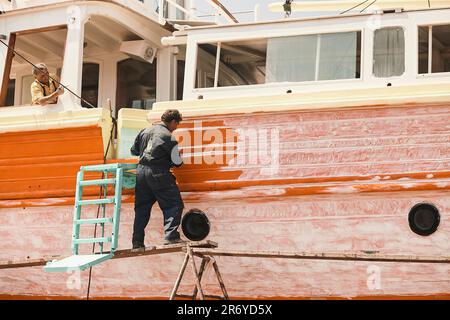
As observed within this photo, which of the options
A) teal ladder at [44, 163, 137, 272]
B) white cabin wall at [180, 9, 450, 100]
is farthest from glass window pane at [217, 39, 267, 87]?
teal ladder at [44, 163, 137, 272]

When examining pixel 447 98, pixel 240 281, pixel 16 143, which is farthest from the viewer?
pixel 16 143

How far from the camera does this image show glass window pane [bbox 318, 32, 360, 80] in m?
7.59

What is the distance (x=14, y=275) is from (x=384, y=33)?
4.76 metres

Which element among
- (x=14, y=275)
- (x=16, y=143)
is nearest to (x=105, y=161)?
(x=16, y=143)

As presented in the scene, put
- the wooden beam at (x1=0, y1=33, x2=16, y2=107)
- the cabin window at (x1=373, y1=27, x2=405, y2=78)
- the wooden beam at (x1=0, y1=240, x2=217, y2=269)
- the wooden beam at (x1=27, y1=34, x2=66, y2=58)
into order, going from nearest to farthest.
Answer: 1. the wooden beam at (x1=0, y1=240, x2=217, y2=269)
2. the cabin window at (x1=373, y1=27, x2=405, y2=78)
3. the wooden beam at (x1=0, y1=33, x2=16, y2=107)
4. the wooden beam at (x1=27, y1=34, x2=66, y2=58)

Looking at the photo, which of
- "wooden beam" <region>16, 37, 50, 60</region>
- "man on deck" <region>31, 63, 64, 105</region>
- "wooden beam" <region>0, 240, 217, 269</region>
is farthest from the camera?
"wooden beam" <region>16, 37, 50, 60</region>

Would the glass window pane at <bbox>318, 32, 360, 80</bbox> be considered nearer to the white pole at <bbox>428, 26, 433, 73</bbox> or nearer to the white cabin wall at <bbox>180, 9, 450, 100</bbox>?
the white cabin wall at <bbox>180, 9, 450, 100</bbox>

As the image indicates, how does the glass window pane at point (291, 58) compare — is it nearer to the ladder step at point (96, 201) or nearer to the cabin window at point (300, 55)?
the cabin window at point (300, 55)

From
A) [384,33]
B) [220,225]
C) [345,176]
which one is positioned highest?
[384,33]

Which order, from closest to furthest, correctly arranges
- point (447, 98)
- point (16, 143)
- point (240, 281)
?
point (447, 98) → point (240, 281) → point (16, 143)

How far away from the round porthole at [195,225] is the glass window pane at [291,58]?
157cm

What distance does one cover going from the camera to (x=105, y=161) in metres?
7.93

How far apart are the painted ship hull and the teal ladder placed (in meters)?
0.30

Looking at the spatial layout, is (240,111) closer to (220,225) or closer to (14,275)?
(220,225)
